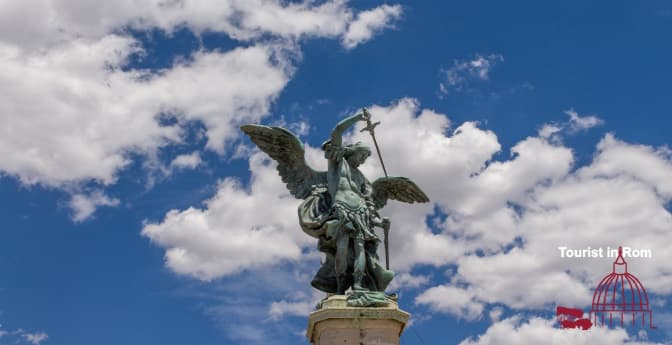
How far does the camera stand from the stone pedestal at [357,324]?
16406 millimetres

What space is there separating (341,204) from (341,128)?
145 centimetres

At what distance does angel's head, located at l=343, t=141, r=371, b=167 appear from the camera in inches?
705

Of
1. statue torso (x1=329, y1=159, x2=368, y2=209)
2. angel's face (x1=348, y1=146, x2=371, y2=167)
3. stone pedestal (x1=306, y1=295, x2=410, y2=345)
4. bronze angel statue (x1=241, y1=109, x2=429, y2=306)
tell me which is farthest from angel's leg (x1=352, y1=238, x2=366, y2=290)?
angel's face (x1=348, y1=146, x2=371, y2=167)

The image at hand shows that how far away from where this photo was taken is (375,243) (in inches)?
692

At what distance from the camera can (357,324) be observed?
16469 mm

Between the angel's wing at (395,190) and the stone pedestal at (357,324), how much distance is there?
2.63m

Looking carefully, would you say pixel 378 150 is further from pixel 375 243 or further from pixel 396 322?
pixel 396 322

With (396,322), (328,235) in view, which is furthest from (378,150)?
(396,322)

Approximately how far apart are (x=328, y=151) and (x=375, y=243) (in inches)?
77.2

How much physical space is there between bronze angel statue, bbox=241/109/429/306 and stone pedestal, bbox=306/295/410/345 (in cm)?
22

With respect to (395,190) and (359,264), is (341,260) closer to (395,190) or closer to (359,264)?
(359,264)

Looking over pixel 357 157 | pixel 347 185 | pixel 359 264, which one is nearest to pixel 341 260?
pixel 359 264

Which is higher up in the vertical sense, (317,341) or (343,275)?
(343,275)

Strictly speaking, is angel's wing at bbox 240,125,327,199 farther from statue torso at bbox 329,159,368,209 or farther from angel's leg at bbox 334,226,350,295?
angel's leg at bbox 334,226,350,295
